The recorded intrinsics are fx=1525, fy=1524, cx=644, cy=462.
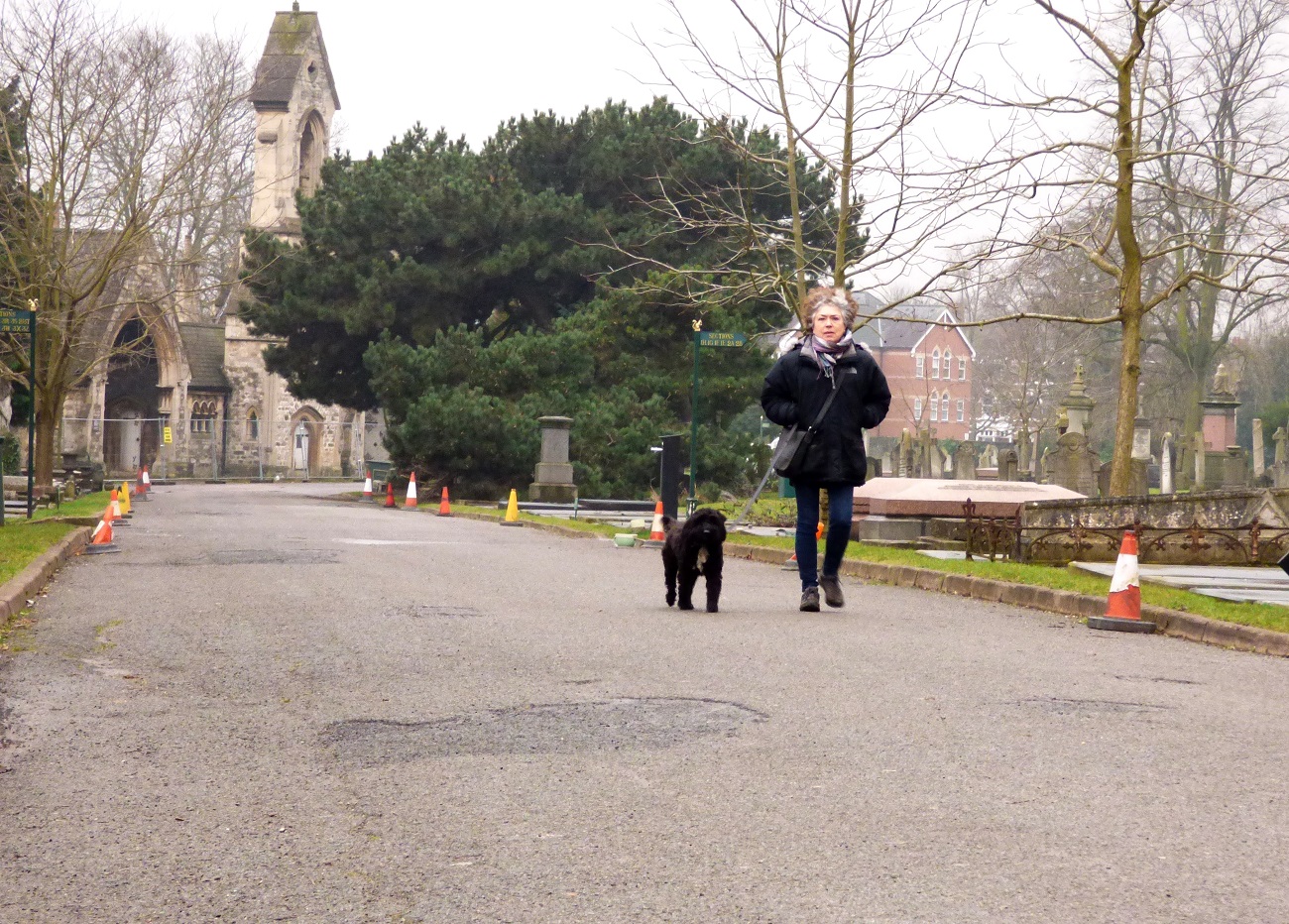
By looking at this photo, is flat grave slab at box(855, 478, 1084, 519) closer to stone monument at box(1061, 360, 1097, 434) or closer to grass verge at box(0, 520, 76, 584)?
grass verge at box(0, 520, 76, 584)

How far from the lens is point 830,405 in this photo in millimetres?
9812

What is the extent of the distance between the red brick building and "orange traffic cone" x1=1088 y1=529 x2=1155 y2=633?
3735 inches

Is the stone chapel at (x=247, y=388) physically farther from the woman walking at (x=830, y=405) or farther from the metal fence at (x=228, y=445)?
the woman walking at (x=830, y=405)

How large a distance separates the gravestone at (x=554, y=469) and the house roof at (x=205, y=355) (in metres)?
32.3

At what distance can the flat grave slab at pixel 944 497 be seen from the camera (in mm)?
17688

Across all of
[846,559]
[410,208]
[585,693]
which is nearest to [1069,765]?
[585,693]

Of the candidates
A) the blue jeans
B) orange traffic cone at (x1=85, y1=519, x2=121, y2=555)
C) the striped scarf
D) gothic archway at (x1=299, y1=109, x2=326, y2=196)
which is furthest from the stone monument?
gothic archway at (x1=299, y1=109, x2=326, y2=196)

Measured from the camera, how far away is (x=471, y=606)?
10.4 meters

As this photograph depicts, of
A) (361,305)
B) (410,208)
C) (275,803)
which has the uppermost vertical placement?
(410,208)

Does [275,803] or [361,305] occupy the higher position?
[361,305]

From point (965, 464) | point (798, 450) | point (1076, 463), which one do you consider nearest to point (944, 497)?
point (798, 450)

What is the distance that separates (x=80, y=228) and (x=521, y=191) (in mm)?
12751

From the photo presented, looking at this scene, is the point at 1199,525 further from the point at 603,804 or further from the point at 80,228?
the point at 80,228

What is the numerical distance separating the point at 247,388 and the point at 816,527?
57.4 metres
